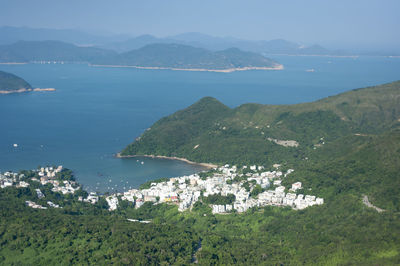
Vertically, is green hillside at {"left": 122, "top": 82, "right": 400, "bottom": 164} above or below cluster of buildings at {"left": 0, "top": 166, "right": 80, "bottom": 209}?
above

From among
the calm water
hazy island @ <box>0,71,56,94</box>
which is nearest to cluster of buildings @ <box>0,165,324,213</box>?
the calm water

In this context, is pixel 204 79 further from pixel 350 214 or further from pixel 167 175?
pixel 350 214

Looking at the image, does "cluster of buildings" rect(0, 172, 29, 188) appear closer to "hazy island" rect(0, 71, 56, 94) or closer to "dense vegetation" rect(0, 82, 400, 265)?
"dense vegetation" rect(0, 82, 400, 265)

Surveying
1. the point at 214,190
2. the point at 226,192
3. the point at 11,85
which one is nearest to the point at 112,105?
the point at 11,85

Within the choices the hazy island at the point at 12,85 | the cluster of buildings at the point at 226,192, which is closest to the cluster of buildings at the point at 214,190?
the cluster of buildings at the point at 226,192

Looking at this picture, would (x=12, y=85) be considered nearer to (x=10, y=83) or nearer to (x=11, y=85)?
(x=11, y=85)

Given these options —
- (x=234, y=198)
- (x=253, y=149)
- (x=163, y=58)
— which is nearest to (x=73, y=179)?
(x=234, y=198)

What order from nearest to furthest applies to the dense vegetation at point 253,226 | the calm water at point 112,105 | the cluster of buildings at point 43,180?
the dense vegetation at point 253,226, the cluster of buildings at point 43,180, the calm water at point 112,105

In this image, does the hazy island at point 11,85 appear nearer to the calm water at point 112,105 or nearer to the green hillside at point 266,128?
the calm water at point 112,105

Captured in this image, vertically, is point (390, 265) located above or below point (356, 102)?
below
